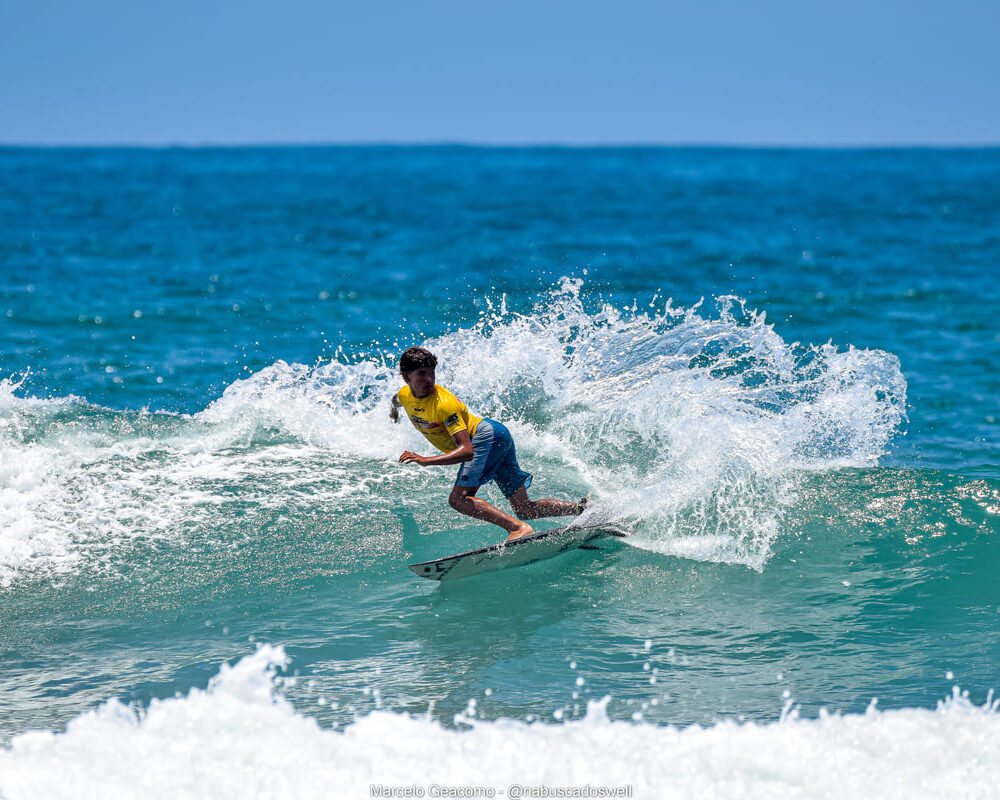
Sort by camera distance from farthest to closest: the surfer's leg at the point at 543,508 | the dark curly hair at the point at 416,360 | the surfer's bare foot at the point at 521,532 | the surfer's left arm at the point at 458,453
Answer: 1. the surfer's leg at the point at 543,508
2. the surfer's bare foot at the point at 521,532
3. the surfer's left arm at the point at 458,453
4. the dark curly hair at the point at 416,360

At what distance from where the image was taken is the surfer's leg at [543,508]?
28.8ft

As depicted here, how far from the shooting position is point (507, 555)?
816cm

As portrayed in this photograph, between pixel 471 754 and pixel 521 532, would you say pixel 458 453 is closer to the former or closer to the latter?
pixel 521 532

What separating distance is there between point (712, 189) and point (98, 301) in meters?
53.1

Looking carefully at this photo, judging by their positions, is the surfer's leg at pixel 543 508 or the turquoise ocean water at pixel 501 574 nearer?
the turquoise ocean water at pixel 501 574

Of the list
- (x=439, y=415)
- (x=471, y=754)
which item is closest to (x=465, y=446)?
(x=439, y=415)

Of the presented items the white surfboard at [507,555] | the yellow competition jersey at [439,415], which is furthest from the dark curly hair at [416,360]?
the white surfboard at [507,555]

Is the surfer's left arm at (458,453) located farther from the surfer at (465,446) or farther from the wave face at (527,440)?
the wave face at (527,440)

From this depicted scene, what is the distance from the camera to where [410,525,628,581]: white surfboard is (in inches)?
315

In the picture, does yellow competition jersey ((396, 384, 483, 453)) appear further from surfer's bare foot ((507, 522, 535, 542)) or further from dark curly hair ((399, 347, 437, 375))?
→ surfer's bare foot ((507, 522, 535, 542))

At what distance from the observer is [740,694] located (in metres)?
6.56

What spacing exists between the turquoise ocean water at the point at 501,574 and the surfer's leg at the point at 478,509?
415mm

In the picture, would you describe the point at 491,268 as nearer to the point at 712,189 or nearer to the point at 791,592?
the point at 791,592

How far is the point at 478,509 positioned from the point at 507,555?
1.46 ft
